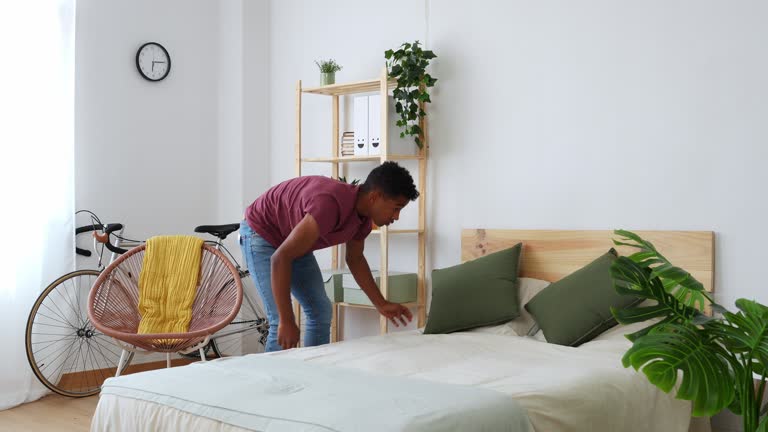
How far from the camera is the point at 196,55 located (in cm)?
511

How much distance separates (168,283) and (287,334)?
110 cm

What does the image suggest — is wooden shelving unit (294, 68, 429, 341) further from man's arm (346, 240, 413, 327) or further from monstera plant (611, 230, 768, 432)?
monstera plant (611, 230, 768, 432)

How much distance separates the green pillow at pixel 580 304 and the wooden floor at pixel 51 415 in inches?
82.9

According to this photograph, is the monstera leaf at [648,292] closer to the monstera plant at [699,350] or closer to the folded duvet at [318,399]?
the monstera plant at [699,350]

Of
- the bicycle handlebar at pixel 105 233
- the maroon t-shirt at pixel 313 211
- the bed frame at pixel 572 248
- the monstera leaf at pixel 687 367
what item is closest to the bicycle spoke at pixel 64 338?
the bicycle handlebar at pixel 105 233

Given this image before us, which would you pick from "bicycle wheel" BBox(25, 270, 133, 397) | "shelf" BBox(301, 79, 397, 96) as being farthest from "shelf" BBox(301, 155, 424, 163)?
"bicycle wheel" BBox(25, 270, 133, 397)

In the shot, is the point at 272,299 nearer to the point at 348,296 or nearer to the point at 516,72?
the point at 348,296

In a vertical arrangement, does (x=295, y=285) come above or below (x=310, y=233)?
below

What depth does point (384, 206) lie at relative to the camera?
10.1 feet

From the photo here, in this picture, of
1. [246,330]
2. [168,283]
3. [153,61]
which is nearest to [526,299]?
[168,283]

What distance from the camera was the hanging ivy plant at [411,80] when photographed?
13.5 feet

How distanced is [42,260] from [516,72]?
262 cm

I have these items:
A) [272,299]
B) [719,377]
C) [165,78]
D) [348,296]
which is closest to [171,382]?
[272,299]

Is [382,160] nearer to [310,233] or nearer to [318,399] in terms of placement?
[310,233]
